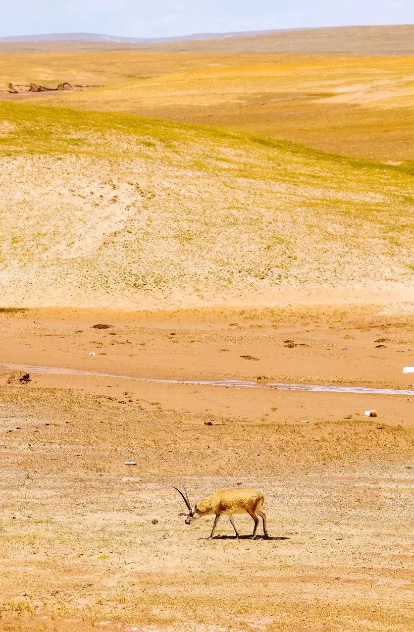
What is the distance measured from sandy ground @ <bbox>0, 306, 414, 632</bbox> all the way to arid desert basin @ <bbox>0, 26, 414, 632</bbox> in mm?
46

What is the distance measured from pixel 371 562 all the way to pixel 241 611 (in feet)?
6.66

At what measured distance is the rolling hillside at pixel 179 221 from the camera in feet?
103

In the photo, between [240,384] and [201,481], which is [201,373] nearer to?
[240,384]

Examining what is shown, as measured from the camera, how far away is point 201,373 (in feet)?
77.5

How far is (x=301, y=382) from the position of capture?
2292cm

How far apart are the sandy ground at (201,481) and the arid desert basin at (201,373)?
0.15ft

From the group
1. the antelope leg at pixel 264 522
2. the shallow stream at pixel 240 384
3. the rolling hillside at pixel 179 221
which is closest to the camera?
the antelope leg at pixel 264 522

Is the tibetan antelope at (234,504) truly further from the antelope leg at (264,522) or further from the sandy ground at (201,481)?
the sandy ground at (201,481)

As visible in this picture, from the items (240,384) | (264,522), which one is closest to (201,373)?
(240,384)

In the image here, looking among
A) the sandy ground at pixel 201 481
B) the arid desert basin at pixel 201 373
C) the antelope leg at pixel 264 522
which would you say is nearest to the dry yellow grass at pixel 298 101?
the arid desert basin at pixel 201 373

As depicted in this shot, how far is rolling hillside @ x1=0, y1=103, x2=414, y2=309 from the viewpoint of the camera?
1241 inches

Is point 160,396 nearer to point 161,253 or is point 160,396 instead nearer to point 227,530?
point 227,530

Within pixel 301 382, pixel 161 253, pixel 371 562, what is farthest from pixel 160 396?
pixel 161 253

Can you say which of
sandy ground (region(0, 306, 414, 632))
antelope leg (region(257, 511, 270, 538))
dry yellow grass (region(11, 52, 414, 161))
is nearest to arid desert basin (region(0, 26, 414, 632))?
sandy ground (region(0, 306, 414, 632))
